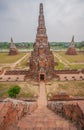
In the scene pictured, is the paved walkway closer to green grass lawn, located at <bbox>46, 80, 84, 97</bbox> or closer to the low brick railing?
the low brick railing

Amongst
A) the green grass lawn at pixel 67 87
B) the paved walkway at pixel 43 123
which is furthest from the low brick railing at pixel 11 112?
the green grass lawn at pixel 67 87

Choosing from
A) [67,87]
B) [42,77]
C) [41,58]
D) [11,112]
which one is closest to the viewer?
[11,112]

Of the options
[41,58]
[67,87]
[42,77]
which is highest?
[41,58]

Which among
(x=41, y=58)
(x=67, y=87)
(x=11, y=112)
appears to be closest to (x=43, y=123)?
(x=11, y=112)

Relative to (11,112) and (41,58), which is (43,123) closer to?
(11,112)

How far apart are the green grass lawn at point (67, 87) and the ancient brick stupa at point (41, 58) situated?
257 cm

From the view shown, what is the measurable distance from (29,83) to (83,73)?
15.6 meters

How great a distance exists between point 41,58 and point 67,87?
8217mm

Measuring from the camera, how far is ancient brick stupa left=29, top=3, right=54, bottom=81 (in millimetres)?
34156

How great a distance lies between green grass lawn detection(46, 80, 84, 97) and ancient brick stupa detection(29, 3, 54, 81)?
8.44 ft

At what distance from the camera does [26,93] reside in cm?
2680

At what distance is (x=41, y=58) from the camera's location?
3416 centimetres

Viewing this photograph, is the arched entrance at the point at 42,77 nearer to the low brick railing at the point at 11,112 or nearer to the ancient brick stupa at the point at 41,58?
the ancient brick stupa at the point at 41,58

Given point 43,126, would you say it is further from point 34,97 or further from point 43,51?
point 43,51
